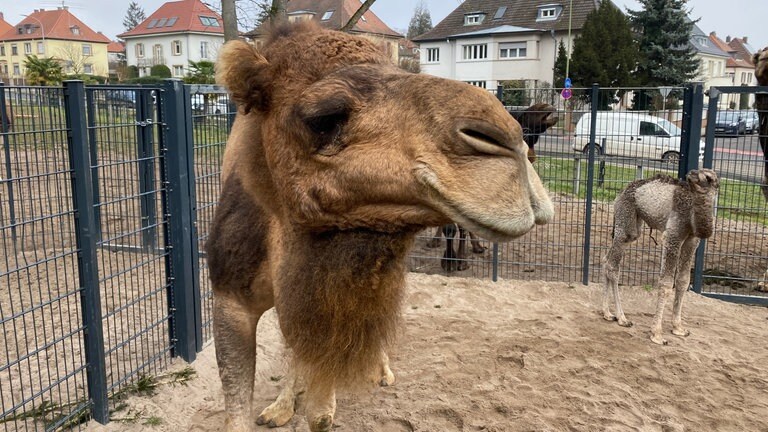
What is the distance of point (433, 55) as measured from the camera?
166ft

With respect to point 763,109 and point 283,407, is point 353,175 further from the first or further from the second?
point 763,109

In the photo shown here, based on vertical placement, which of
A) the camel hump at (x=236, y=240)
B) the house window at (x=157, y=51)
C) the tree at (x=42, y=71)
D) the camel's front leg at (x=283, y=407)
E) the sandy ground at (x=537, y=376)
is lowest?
the sandy ground at (x=537, y=376)

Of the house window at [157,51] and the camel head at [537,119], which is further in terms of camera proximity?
the house window at [157,51]

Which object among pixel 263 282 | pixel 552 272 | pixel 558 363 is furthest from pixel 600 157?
pixel 263 282

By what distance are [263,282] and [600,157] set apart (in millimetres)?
6675

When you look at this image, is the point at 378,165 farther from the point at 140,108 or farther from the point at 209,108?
the point at 140,108

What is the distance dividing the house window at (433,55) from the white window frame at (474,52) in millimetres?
2926

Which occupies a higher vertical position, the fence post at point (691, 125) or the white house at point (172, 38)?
the white house at point (172, 38)

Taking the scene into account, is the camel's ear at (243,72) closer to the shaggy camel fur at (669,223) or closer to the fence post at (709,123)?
the shaggy camel fur at (669,223)

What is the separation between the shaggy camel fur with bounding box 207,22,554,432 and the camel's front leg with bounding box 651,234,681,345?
4.50 m

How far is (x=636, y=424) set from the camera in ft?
14.4

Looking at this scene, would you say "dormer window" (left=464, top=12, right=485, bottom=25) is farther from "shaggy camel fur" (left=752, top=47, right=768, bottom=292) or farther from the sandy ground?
the sandy ground

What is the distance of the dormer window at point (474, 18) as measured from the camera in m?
49.3

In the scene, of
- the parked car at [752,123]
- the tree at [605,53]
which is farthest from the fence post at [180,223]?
the tree at [605,53]
